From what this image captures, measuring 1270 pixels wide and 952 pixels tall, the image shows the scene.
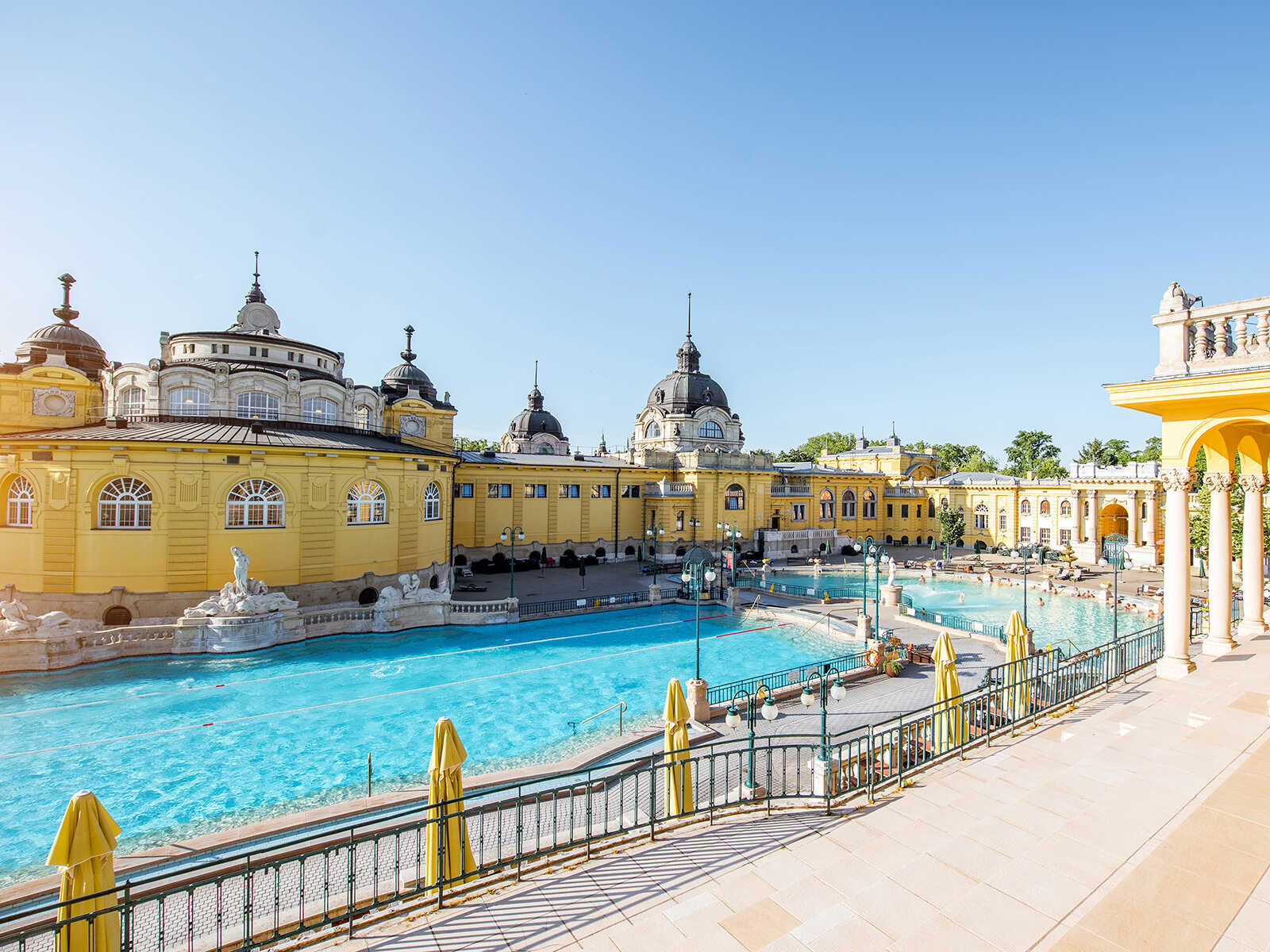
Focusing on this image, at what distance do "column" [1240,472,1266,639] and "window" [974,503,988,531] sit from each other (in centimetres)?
4963

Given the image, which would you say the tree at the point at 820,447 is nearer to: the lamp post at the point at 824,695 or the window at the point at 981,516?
the window at the point at 981,516

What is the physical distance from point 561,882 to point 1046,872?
5169mm

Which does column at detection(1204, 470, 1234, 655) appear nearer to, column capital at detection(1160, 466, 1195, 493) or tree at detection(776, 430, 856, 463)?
column capital at detection(1160, 466, 1195, 493)

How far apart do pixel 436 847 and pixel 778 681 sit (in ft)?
48.8

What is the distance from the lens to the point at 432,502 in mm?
33250

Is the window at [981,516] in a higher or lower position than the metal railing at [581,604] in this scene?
higher

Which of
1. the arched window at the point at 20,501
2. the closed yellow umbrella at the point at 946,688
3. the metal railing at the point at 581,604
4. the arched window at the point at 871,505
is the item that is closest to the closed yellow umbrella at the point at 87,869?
the closed yellow umbrella at the point at 946,688

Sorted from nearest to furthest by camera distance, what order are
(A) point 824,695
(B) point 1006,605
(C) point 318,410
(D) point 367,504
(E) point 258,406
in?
(A) point 824,695, (D) point 367,504, (E) point 258,406, (C) point 318,410, (B) point 1006,605

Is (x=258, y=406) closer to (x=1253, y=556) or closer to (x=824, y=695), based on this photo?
(x=824, y=695)

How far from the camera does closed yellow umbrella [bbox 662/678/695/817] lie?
373 inches

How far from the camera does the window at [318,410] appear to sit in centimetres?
3049

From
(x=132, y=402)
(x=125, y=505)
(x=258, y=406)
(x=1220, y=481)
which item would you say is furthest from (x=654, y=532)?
(x=1220, y=481)

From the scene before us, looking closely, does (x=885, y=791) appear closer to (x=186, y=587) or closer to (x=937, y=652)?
(x=937, y=652)

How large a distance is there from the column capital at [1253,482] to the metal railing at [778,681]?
10.4 m
